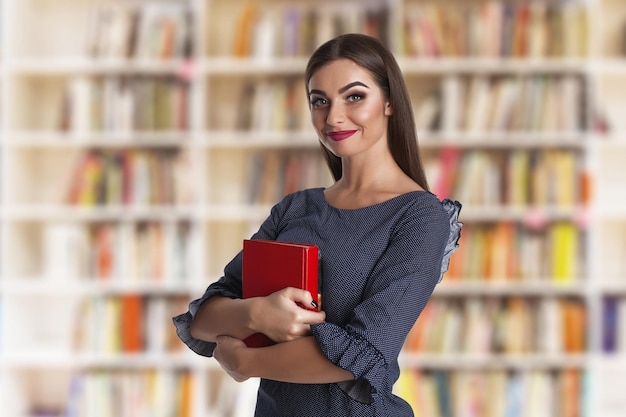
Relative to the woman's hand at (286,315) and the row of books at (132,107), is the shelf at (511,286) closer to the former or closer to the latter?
the row of books at (132,107)

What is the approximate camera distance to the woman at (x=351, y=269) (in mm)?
1139

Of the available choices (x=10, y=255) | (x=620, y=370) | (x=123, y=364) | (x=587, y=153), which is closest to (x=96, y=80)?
(x=10, y=255)

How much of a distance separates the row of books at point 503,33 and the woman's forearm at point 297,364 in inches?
94.4

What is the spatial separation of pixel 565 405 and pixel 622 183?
1.03m

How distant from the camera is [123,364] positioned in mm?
3434

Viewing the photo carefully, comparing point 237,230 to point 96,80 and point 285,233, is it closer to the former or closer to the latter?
point 96,80

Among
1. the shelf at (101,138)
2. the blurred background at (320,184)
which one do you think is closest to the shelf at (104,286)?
the blurred background at (320,184)

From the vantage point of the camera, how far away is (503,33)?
3.36 m

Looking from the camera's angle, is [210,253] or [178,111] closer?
[178,111]

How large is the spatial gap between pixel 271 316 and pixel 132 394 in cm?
246

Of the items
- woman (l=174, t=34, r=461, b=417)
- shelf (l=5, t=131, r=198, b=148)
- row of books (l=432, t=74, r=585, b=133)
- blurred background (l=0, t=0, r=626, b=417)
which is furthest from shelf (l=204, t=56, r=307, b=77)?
woman (l=174, t=34, r=461, b=417)

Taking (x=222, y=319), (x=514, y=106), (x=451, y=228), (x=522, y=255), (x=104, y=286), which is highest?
(x=514, y=106)

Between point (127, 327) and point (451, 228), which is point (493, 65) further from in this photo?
point (451, 228)

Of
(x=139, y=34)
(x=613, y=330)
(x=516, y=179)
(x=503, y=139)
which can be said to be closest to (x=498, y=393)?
(x=613, y=330)
